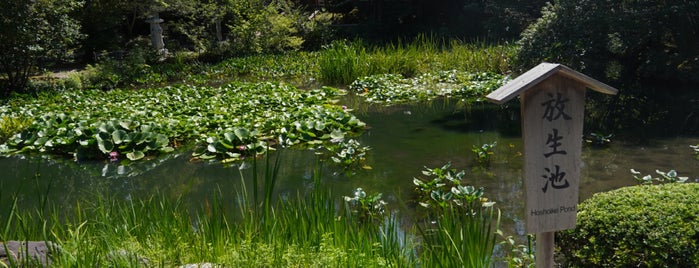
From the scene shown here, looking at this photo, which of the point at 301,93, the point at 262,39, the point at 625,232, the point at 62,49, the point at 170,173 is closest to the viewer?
the point at 625,232

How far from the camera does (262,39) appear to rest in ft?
51.6

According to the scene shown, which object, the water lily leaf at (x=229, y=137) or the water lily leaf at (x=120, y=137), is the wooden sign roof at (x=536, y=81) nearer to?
the water lily leaf at (x=229, y=137)

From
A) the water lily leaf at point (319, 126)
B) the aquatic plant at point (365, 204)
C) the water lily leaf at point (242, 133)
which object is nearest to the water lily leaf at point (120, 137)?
the water lily leaf at point (242, 133)

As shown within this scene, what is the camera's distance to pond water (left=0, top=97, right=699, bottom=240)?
18.0 feet

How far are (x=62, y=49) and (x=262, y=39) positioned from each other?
5.61m

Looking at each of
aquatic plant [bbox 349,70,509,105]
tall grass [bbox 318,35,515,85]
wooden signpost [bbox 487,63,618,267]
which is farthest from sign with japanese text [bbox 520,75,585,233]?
tall grass [bbox 318,35,515,85]

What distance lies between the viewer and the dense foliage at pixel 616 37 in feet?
31.2

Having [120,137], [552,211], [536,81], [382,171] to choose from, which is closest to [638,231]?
[552,211]

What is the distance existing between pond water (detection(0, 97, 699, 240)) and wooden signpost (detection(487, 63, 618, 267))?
210 cm

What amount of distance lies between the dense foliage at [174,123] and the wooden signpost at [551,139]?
3.41m

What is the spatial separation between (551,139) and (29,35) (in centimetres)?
1000

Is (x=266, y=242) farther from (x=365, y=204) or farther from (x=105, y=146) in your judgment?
(x=105, y=146)

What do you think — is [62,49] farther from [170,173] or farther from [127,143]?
[170,173]

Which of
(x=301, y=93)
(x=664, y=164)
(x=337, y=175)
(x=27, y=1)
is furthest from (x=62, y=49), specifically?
(x=664, y=164)
